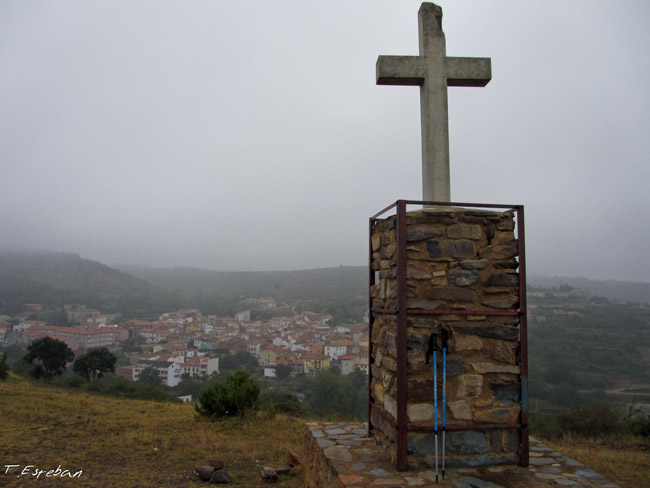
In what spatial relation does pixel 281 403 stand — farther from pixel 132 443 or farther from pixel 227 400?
pixel 132 443

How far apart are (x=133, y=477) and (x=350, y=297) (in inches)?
1828

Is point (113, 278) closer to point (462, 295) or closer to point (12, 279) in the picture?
point (12, 279)

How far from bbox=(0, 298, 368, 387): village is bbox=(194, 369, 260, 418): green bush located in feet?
52.2

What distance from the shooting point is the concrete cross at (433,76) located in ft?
12.4

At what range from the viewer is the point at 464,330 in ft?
10.5

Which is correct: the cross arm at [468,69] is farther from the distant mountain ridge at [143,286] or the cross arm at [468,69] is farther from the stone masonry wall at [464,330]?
the distant mountain ridge at [143,286]

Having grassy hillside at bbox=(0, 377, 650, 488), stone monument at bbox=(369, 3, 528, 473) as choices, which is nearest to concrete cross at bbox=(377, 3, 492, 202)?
stone monument at bbox=(369, 3, 528, 473)

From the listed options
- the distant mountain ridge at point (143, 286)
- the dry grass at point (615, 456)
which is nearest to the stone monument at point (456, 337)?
the dry grass at point (615, 456)

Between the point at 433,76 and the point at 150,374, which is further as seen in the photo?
the point at 150,374

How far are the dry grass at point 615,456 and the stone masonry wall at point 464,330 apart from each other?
8.50 ft

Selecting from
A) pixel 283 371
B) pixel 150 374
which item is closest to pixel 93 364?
pixel 150 374

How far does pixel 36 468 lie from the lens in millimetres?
4723

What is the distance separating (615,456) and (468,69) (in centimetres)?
579

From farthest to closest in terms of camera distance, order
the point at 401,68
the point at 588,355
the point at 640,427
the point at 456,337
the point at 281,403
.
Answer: the point at 588,355
the point at 281,403
the point at 640,427
the point at 401,68
the point at 456,337
